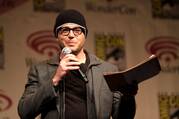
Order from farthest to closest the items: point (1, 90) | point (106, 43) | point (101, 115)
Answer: point (106, 43) → point (1, 90) → point (101, 115)

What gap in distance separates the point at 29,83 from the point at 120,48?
1.70 meters

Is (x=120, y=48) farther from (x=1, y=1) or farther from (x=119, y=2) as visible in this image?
(x=1, y=1)

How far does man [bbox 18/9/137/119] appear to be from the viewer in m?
1.73

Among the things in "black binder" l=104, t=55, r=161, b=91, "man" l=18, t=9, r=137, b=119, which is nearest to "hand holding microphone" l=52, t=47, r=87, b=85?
"man" l=18, t=9, r=137, b=119

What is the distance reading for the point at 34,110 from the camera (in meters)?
1.74

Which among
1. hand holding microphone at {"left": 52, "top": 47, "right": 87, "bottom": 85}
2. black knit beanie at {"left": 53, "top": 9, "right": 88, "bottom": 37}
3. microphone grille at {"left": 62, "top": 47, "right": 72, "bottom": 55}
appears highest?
black knit beanie at {"left": 53, "top": 9, "right": 88, "bottom": 37}

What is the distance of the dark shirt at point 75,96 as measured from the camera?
176 cm

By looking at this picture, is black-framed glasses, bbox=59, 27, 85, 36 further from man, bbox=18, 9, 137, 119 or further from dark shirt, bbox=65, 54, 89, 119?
dark shirt, bbox=65, 54, 89, 119

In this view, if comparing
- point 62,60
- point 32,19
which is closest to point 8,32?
point 32,19

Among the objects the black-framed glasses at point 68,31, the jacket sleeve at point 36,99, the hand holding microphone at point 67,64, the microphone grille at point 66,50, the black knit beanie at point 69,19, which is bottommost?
the jacket sleeve at point 36,99

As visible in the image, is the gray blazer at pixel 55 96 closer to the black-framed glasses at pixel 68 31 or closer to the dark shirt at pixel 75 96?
the dark shirt at pixel 75 96

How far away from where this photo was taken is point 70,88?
1777mm

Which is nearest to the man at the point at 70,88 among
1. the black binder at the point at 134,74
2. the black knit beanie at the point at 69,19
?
the black knit beanie at the point at 69,19

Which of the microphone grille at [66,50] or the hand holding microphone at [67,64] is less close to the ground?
the microphone grille at [66,50]
